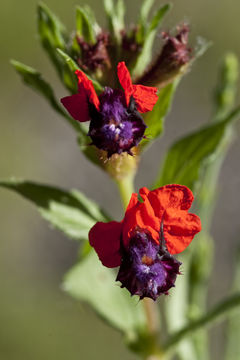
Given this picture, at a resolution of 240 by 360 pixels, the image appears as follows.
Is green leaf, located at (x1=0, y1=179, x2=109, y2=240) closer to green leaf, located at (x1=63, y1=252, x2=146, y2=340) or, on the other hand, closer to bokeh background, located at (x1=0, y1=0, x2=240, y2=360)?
green leaf, located at (x1=63, y1=252, x2=146, y2=340)

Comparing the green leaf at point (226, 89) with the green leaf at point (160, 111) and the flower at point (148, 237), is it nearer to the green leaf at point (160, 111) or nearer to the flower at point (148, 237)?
the green leaf at point (160, 111)

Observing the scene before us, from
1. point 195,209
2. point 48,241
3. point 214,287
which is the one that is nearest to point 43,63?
point 48,241

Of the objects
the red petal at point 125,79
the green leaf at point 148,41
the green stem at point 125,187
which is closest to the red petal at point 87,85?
the red petal at point 125,79

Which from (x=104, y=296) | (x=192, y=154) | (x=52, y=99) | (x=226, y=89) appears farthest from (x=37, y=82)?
(x=104, y=296)

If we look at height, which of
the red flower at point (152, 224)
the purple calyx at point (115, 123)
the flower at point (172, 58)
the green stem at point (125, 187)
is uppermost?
the purple calyx at point (115, 123)

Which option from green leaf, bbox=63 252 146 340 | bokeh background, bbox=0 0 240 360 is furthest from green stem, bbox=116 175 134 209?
bokeh background, bbox=0 0 240 360

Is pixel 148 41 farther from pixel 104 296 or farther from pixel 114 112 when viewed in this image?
pixel 104 296

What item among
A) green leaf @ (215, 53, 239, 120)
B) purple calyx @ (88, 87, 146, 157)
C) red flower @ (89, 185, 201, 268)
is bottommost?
green leaf @ (215, 53, 239, 120)

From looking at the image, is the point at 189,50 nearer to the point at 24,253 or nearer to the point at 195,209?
the point at 195,209
